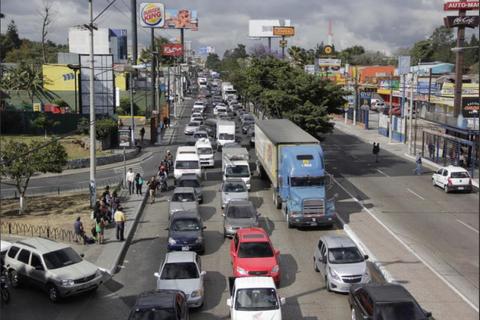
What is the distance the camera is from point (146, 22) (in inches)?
3039

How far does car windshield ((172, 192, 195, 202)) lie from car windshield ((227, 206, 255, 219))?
13.3 ft

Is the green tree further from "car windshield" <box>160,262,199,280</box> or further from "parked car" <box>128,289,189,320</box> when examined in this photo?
"parked car" <box>128,289,189,320</box>

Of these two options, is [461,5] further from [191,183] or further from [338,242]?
[338,242]

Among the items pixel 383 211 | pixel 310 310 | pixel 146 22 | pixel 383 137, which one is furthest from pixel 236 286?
pixel 146 22

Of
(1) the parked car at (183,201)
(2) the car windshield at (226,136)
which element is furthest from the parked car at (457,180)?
(2) the car windshield at (226,136)

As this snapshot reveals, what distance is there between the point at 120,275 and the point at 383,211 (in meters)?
16.0

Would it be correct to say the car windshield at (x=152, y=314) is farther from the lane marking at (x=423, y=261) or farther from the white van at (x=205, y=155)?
the white van at (x=205, y=155)

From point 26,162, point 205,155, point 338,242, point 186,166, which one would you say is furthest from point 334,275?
point 205,155

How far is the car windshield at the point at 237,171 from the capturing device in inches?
1499

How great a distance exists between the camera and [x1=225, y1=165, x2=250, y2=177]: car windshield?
3806 cm

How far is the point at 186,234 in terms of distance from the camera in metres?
24.5

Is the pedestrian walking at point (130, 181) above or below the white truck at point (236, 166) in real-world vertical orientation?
below

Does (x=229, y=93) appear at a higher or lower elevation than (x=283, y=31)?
lower

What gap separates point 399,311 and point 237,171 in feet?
78.0
